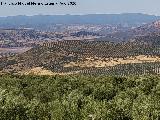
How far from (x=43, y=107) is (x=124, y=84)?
5635 cm

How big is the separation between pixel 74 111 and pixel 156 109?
484 inches

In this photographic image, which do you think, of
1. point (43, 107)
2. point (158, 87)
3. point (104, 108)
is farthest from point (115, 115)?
point (158, 87)

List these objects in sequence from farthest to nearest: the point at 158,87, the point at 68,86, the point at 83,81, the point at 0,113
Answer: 1. the point at 83,81
2. the point at 68,86
3. the point at 158,87
4. the point at 0,113

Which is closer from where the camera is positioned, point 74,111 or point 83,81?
point 74,111

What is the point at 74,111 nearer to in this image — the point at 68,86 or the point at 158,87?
the point at 158,87

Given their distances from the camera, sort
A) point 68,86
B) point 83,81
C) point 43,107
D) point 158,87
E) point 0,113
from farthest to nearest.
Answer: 1. point 83,81
2. point 68,86
3. point 158,87
4. point 43,107
5. point 0,113

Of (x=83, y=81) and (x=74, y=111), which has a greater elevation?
(x=74, y=111)

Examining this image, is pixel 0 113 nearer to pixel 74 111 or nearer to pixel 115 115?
pixel 74 111

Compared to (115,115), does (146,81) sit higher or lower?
lower

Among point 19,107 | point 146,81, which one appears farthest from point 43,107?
point 146,81

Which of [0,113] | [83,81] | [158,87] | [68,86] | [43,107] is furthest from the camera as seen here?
[83,81]

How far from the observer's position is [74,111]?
2424 inches

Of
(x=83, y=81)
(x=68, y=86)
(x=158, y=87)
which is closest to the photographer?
(x=158, y=87)

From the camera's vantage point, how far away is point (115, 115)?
59406 mm
